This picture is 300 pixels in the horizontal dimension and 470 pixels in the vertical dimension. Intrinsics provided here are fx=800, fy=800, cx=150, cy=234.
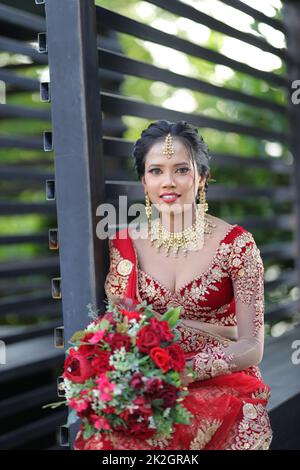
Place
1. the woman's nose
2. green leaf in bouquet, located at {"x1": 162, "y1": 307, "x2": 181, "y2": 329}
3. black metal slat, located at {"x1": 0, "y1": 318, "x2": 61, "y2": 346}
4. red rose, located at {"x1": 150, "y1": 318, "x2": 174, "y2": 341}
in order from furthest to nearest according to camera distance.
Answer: black metal slat, located at {"x1": 0, "y1": 318, "x2": 61, "y2": 346} < the woman's nose < green leaf in bouquet, located at {"x1": 162, "y1": 307, "x2": 181, "y2": 329} < red rose, located at {"x1": 150, "y1": 318, "x2": 174, "y2": 341}

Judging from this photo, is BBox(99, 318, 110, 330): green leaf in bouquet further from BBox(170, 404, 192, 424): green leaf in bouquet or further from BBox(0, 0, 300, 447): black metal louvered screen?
BBox(0, 0, 300, 447): black metal louvered screen

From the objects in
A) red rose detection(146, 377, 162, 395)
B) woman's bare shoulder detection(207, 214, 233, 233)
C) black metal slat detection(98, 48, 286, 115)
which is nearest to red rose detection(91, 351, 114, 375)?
red rose detection(146, 377, 162, 395)

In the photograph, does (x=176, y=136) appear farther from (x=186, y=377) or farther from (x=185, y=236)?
(x=186, y=377)

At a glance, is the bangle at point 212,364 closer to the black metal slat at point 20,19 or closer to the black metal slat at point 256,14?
the black metal slat at point 256,14

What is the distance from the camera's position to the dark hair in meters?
2.93

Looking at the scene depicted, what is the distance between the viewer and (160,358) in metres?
2.29

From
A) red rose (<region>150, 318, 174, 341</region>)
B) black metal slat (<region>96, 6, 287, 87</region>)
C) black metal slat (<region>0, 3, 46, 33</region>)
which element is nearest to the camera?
red rose (<region>150, 318, 174, 341</region>)

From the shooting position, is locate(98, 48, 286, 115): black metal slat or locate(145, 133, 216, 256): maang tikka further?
locate(98, 48, 286, 115): black metal slat

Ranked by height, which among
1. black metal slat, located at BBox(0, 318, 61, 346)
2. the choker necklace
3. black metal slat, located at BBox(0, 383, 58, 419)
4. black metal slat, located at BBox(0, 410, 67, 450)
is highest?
the choker necklace

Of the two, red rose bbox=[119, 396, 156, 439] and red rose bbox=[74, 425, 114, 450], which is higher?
red rose bbox=[119, 396, 156, 439]

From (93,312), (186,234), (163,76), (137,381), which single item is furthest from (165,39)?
(137,381)

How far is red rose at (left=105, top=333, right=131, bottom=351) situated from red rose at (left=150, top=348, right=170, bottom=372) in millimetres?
80

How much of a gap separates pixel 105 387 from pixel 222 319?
0.86 m
